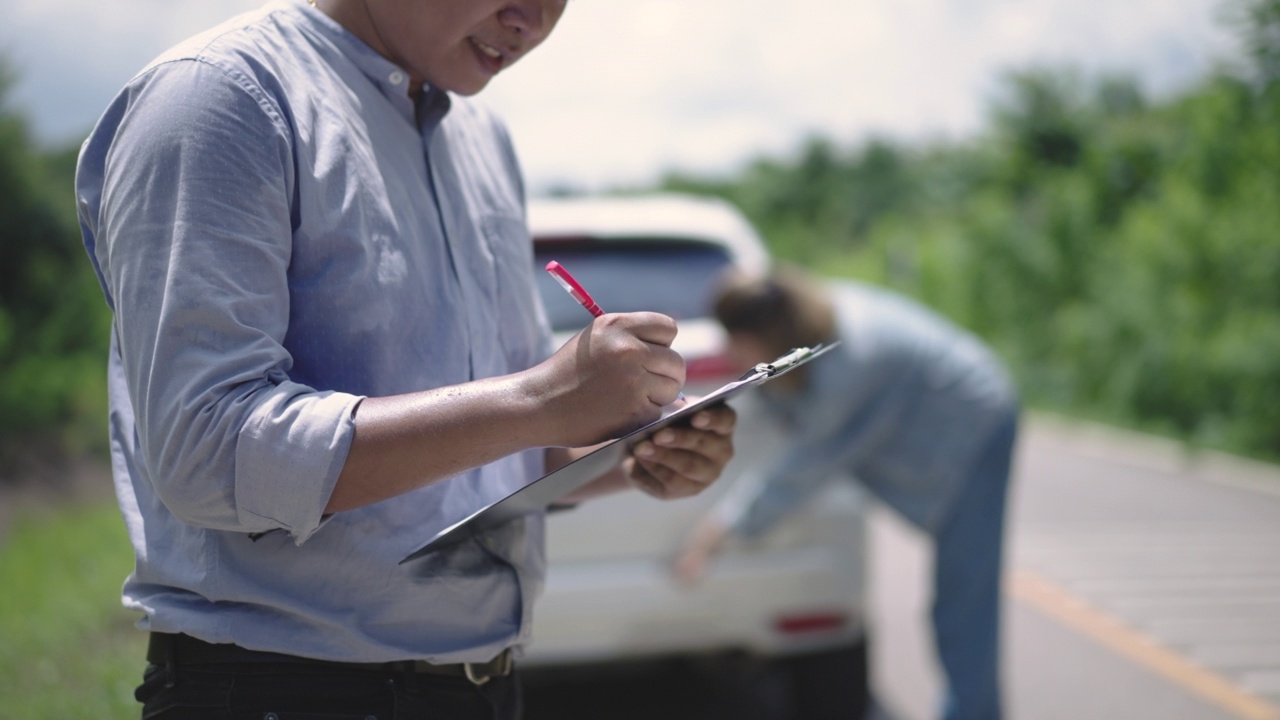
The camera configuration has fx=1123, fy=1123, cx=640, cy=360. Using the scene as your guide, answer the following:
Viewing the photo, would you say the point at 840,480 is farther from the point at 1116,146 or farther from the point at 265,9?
the point at 1116,146

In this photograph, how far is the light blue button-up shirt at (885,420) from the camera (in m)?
3.74

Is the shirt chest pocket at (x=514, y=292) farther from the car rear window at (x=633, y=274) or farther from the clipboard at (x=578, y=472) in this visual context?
the car rear window at (x=633, y=274)

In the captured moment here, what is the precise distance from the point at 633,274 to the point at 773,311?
28.8 inches

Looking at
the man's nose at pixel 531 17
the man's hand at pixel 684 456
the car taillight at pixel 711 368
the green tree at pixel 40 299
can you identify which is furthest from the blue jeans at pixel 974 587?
the green tree at pixel 40 299

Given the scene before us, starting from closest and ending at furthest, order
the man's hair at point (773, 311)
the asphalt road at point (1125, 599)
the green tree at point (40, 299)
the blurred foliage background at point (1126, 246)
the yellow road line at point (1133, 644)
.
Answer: the man's hair at point (773, 311), the yellow road line at point (1133, 644), the asphalt road at point (1125, 599), the green tree at point (40, 299), the blurred foliage background at point (1126, 246)

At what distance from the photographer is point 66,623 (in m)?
4.96

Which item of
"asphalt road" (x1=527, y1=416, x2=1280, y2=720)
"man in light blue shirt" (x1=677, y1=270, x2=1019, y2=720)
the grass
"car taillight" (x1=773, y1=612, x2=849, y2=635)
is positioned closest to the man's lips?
"man in light blue shirt" (x1=677, y1=270, x2=1019, y2=720)

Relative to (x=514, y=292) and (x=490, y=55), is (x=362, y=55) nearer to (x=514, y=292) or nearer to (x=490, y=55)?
(x=490, y=55)

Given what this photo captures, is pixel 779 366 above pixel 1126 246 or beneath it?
above

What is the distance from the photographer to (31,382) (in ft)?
24.7

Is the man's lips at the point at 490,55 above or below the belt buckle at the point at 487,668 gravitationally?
above

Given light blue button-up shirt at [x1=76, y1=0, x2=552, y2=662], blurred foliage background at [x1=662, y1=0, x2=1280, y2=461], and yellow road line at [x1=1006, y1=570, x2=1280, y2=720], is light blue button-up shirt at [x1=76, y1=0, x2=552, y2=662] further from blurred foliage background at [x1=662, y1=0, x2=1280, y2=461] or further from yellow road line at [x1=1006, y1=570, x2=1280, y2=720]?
yellow road line at [x1=1006, y1=570, x2=1280, y2=720]

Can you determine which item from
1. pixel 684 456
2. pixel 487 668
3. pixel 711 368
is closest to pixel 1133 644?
pixel 711 368

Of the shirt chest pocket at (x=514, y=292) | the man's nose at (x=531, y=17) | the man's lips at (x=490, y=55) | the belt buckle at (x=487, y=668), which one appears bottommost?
the belt buckle at (x=487, y=668)
